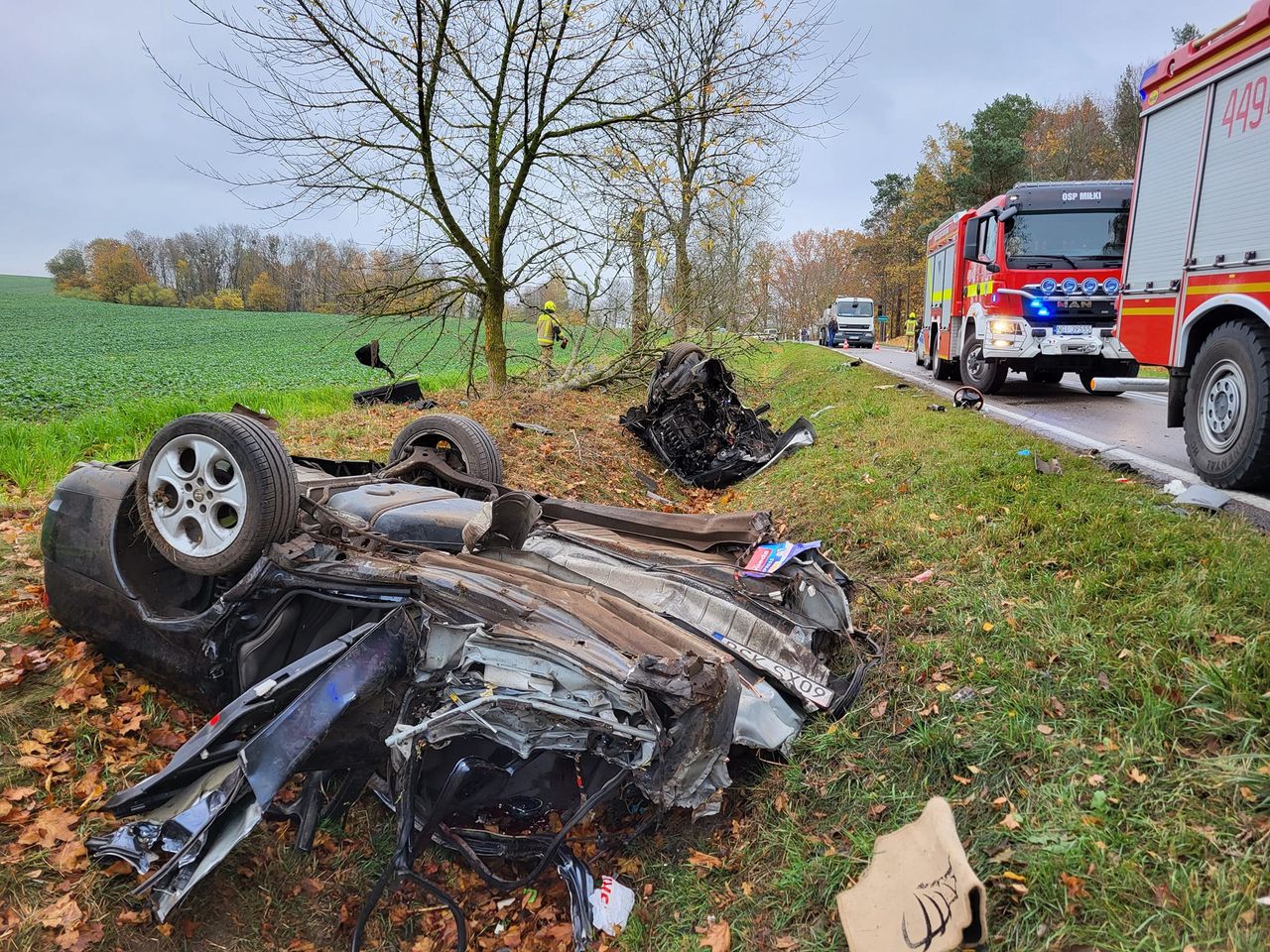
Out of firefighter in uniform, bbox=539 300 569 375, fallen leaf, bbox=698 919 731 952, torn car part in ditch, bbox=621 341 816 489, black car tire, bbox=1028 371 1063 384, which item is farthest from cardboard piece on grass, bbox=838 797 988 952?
firefighter in uniform, bbox=539 300 569 375

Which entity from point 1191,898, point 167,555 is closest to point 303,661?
point 167,555

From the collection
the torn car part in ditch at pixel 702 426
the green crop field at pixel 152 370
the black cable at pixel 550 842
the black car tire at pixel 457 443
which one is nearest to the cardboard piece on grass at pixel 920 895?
the black cable at pixel 550 842

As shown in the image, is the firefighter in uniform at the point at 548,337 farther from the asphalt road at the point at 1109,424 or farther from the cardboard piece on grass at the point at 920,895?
the cardboard piece on grass at the point at 920,895

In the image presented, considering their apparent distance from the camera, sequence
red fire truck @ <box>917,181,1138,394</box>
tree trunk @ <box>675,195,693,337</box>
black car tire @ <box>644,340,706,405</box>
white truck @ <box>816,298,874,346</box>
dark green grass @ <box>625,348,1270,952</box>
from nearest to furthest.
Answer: dark green grass @ <box>625,348,1270,952</box> → black car tire @ <box>644,340,706,405</box> → red fire truck @ <box>917,181,1138,394</box> → tree trunk @ <box>675,195,693,337</box> → white truck @ <box>816,298,874,346</box>

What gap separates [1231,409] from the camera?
4.54 m

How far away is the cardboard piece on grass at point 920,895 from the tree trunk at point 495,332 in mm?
9207

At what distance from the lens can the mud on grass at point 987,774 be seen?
1.88 m

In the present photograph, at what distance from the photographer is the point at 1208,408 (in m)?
4.77

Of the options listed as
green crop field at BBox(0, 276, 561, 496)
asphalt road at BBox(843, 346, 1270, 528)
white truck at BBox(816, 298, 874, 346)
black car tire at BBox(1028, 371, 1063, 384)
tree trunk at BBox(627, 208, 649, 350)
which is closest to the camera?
asphalt road at BBox(843, 346, 1270, 528)

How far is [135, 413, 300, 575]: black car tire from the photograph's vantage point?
115 inches

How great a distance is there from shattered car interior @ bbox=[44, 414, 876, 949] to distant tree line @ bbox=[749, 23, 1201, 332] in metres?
→ 19.5

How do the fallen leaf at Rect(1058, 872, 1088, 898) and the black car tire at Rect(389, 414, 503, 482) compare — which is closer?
the fallen leaf at Rect(1058, 872, 1088, 898)

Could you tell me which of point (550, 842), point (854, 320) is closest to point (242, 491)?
point (550, 842)

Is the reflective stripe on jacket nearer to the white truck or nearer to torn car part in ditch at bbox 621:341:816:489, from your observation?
torn car part in ditch at bbox 621:341:816:489
